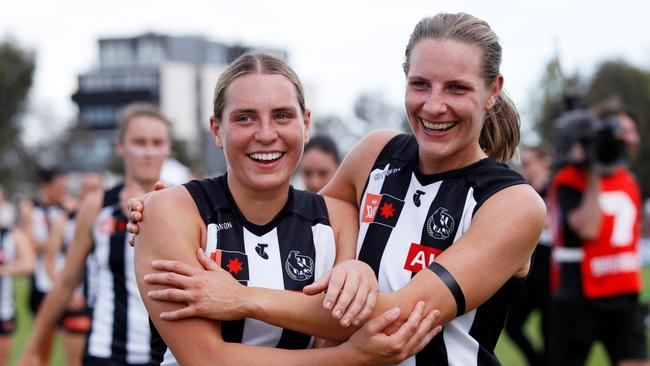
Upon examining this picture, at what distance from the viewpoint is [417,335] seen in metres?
2.62

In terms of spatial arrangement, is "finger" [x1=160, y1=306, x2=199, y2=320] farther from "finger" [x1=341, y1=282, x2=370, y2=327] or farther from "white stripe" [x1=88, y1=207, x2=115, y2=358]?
"white stripe" [x1=88, y1=207, x2=115, y2=358]

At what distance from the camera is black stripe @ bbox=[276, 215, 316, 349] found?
2.92 meters

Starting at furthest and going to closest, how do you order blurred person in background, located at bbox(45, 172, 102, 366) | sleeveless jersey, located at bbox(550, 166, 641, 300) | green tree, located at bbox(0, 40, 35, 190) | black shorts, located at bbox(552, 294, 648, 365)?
green tree, located at bbox(0, 40, 35, 190), blurred person in background, located at bbox(45, 172, 102, 366), sleeveless jersey, located at bbox(550, 166, 641, 300), black shorts, located at bbox(552, 294, 648, 365)

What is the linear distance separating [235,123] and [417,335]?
96cm

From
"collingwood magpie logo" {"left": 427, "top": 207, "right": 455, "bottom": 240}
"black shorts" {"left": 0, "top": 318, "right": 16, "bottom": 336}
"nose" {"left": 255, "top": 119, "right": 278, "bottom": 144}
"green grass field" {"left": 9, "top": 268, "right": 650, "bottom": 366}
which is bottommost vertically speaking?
"green grass field" {"left": 9, "top": 268, "right": 650, "bottom": 366}

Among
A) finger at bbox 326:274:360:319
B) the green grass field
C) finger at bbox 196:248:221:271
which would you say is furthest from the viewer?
the green grass field

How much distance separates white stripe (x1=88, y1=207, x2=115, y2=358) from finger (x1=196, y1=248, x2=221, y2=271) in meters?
2.17

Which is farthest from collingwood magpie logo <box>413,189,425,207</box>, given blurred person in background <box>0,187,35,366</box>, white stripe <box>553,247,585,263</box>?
blurred person in background <box>0,187,35,366</box>

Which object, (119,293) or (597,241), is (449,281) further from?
(597,241)

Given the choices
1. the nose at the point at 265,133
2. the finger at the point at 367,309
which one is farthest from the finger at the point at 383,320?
the nose at the point at 265,133

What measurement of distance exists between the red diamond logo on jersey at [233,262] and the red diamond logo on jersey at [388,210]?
52 centimetres

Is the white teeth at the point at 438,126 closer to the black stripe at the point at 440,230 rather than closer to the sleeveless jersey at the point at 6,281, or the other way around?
the black stripe at the point at 440,230

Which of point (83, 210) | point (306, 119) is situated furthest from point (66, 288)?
point (306, 119)

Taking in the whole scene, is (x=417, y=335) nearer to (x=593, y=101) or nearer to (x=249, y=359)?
(x=249, y=359)
